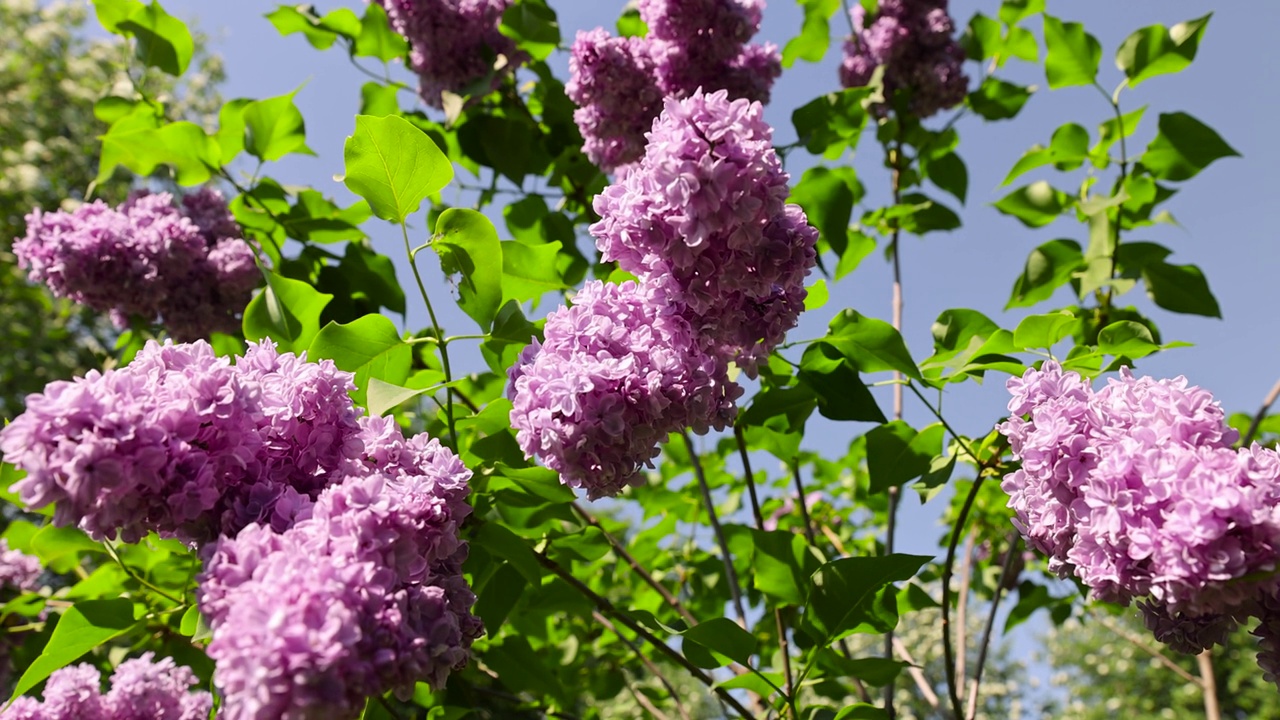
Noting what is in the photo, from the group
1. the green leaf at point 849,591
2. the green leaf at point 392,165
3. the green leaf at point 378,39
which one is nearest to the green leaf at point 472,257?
the green leaf at point 392,165

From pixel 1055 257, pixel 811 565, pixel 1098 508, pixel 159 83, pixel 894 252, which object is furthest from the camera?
pixel 159 83

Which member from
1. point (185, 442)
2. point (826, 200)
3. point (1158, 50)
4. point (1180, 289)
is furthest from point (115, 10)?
point (1180, 289)

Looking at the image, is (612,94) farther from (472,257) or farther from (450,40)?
(472,257)

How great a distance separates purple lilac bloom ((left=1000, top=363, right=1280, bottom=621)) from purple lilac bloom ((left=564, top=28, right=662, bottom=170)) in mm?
1338

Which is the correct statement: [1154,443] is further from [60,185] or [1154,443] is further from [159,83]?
[60,185]

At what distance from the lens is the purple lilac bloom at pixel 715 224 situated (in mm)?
1256

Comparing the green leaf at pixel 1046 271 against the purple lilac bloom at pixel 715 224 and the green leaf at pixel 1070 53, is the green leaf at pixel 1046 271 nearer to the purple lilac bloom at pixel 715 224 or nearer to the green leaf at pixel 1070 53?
the green leaf at pixel 1070 53

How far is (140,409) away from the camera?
1.03 meters

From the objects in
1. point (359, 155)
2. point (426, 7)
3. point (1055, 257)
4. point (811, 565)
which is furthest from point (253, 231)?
point (1055, 257)

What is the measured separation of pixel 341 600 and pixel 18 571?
137 inches

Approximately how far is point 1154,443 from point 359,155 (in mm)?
1282

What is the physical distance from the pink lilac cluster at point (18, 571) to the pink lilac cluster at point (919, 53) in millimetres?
4029

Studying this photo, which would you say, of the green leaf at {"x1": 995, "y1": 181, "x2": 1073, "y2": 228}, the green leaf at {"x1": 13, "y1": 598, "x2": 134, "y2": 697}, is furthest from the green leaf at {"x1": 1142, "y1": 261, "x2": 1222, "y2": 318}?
the green leaf at {"x1": 13, "y1": 598, "x2": 134, "y2": 697}

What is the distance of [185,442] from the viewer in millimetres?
1058
